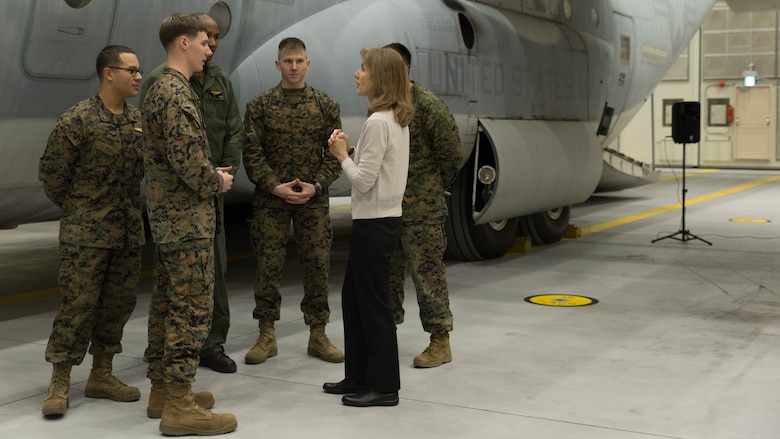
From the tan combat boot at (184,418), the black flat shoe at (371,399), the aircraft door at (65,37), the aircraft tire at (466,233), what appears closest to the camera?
the tan combat boot at (184,418)

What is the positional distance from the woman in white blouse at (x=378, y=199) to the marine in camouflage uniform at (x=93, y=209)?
1.09 metres

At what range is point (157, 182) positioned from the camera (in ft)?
14.1

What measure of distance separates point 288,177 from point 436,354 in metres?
1.37

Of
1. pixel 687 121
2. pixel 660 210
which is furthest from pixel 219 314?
pixel 660 210

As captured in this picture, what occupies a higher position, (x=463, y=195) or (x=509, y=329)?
(x=463, y=195)

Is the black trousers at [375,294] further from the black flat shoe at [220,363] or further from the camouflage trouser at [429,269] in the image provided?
the black flat shoe at [220,363]

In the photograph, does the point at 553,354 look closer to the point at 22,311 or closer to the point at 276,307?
the point at 276,307

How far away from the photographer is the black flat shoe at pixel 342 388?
501 cm

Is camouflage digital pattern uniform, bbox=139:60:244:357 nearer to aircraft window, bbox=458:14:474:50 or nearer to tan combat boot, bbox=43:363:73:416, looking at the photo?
tan combat boot, bbox=43:363:73:416

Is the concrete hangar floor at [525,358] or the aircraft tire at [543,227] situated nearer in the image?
the concrete hangar floor at [525,358]

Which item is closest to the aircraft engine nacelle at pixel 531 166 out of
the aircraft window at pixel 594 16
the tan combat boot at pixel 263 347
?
the aircraft window at pixel 594 16

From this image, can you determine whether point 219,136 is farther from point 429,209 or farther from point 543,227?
point 543,227

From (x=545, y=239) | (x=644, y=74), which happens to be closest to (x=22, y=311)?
(x=545, y=239)

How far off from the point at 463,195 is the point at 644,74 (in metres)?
4.09
